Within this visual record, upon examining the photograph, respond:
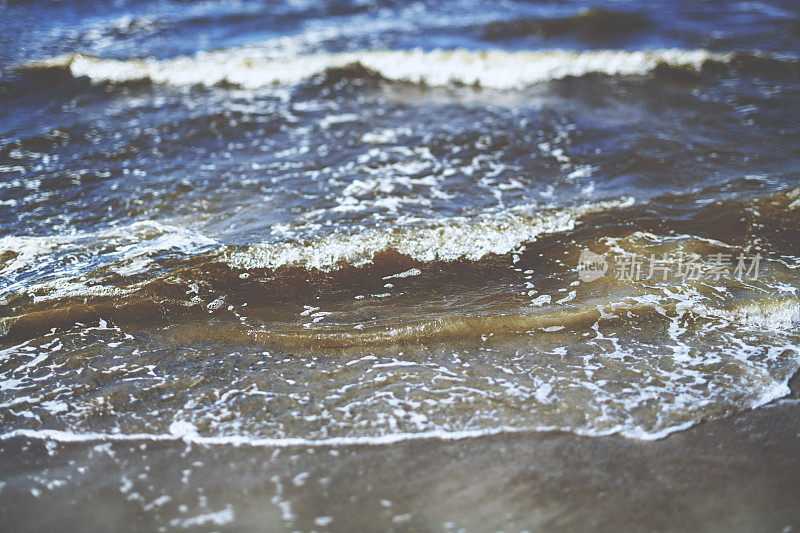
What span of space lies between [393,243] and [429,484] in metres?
2.02

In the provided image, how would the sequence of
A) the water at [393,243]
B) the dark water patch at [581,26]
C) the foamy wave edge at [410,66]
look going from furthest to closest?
the dark water patch at [581,26] → the foamy wave edge at [410,66] → the water at [393,243]

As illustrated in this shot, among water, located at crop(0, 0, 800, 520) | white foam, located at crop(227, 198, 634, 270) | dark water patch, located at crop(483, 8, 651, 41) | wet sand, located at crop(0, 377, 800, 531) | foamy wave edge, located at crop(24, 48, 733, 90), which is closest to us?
wet sand, located at crop(0, 377, 800, 531)

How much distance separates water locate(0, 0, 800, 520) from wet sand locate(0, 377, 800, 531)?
99 millimetres

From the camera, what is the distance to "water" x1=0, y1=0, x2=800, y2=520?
106 inches

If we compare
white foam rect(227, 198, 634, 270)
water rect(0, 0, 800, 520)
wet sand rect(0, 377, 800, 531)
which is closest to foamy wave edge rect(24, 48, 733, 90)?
water rect(0, 0, 800, 520)

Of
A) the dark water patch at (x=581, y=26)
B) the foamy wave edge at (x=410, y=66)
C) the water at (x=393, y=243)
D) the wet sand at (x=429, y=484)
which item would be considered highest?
the dark water patch at (x=581, y=26)

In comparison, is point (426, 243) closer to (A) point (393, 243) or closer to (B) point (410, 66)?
(A) point (393, 243)

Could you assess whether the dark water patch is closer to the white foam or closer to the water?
the water

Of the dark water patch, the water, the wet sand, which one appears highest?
the dark water patch

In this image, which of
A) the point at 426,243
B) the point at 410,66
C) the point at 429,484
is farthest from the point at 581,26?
the point at 429,484

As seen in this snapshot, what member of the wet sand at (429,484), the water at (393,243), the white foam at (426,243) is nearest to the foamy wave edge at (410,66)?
the water at (393,243)

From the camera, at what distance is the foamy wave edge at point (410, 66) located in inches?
306

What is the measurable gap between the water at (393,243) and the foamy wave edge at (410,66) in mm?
51

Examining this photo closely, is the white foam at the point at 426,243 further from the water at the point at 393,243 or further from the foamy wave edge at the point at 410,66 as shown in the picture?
the foamy wave edge at the point at 410,66
